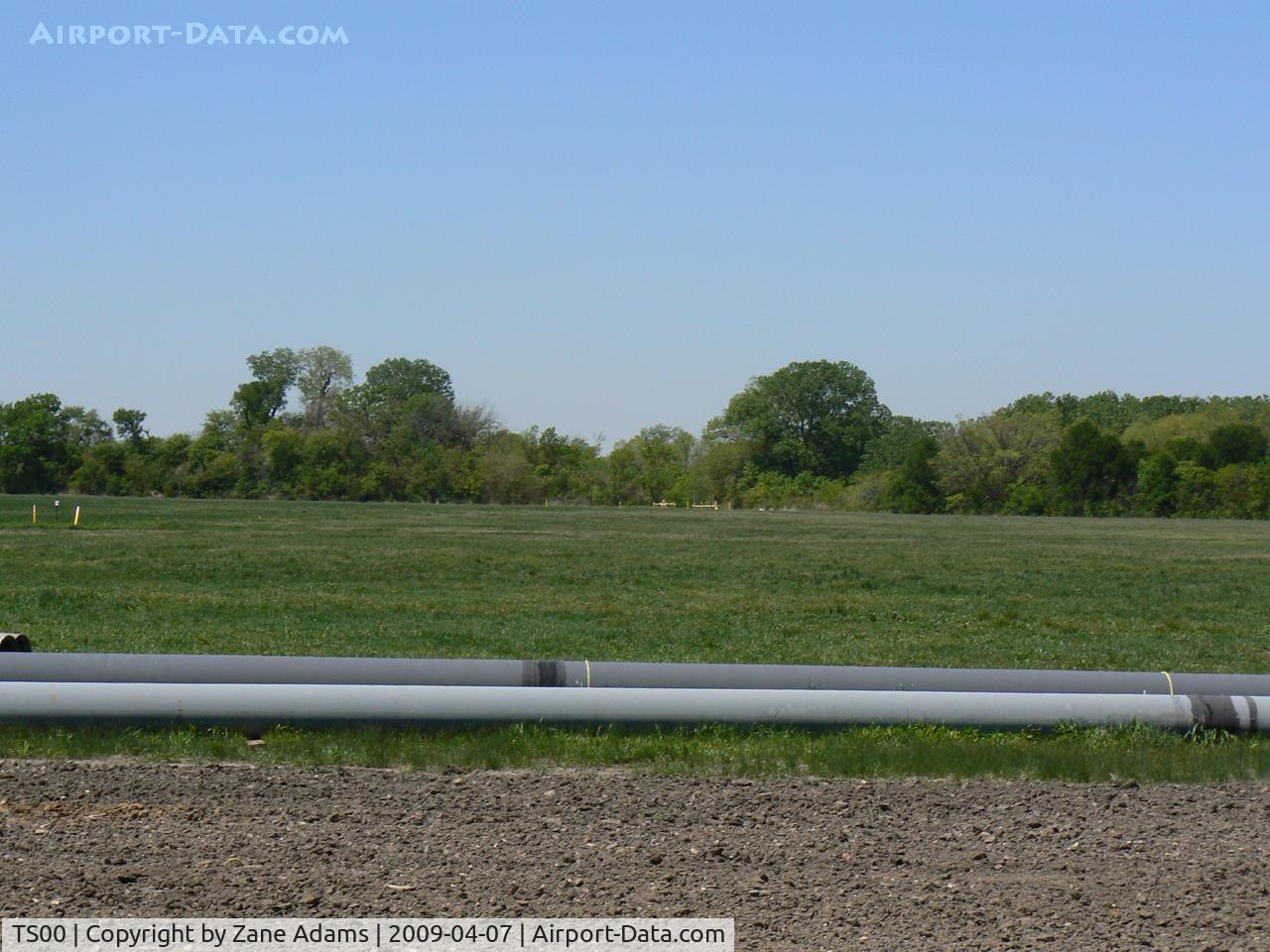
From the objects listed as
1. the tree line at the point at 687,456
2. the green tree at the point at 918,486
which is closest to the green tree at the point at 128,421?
the tree line at the point at 687,456

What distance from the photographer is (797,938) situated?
3.85 meters

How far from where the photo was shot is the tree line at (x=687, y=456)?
271 ft

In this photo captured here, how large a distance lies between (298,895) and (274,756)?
2.27m

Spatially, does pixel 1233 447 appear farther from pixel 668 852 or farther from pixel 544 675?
pixel 668 852

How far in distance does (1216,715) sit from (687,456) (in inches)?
4506

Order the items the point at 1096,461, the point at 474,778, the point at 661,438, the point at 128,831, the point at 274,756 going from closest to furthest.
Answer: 1. the point at 128,831
2. the point at 474,778
3. the point at 274,756
4. the point at 1096,461
5. the point at 661,438

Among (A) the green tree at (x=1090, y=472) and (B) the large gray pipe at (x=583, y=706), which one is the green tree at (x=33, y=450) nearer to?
(A) the green tree at (x=1090, y=472)

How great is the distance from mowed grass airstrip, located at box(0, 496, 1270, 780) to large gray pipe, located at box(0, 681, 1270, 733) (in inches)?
3.6

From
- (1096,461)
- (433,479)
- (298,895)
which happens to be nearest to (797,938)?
(298,895)

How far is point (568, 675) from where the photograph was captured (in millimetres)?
7449

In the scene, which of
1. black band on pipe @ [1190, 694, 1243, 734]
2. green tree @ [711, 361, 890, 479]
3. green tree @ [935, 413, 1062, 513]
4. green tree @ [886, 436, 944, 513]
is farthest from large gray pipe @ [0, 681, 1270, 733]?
green tree @ [711, 361, 890, 479]

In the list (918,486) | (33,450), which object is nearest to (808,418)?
(918,486)

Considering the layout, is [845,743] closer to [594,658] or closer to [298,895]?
[298,895]

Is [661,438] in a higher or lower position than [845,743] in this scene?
higher
